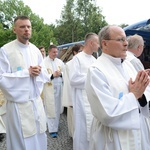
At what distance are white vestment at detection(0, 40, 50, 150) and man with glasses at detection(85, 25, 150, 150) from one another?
3.58 feet

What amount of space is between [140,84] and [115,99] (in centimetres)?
25

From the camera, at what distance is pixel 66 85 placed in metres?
4.90

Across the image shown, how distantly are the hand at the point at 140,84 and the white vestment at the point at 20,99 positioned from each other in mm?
1479

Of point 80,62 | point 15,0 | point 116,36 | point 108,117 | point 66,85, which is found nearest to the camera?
point 108,117

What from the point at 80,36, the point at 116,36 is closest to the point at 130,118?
the point at 116,36

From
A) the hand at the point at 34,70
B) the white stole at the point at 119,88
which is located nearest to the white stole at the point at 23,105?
the hand at the point at 34,70

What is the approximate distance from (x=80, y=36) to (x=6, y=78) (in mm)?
35311

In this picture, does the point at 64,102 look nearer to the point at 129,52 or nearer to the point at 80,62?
the point at 80,62

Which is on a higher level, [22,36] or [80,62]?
[22,36]

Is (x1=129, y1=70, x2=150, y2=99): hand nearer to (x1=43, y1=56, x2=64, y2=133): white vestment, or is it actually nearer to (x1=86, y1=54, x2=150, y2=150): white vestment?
(x1=86, y1=54, x2=150, y2=150): white vestment

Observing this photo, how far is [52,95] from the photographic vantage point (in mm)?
5621

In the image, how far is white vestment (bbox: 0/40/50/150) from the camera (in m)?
3.05

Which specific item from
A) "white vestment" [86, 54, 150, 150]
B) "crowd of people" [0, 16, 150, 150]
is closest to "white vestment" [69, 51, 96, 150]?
"crowd of people" [0, 16, 150, 150]

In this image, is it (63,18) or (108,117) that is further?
(63,18)
